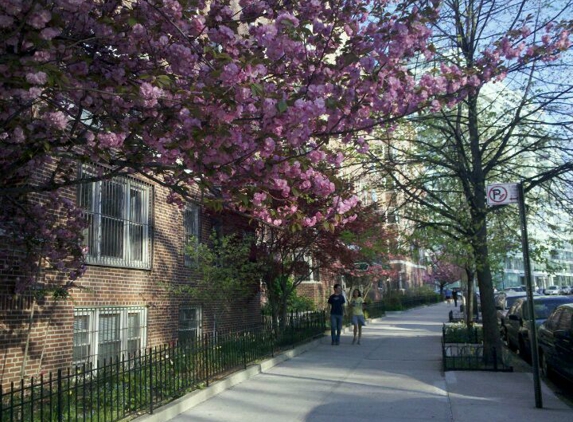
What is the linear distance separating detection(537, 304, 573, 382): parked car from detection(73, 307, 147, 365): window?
270 inches

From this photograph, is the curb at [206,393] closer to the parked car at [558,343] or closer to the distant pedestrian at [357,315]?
the distant pedestrian at [357,315]

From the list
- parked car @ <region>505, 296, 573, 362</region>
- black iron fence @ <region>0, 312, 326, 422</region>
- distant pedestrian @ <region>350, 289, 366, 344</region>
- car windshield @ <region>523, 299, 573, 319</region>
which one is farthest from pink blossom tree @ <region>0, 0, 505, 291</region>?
distant pedestrian @ <region>350, 289, 366, 344</region>

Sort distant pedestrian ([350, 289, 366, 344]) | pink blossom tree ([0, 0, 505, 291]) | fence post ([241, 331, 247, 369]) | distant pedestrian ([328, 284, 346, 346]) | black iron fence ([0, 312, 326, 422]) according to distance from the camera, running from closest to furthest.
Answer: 1. pink blossom tree ([0, 0, 505, 291])
2. black iron fence ([0, 312, 326, 422])
3. fence post ([241, 331, 247, 369])
4. distant pedestrian ([328, 284, 346, 346])
5. distant pedestrian ([350, 289, 366, 344])

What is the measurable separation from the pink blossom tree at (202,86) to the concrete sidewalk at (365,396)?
2.74m

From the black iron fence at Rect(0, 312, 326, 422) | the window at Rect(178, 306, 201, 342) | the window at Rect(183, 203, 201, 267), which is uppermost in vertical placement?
the window at Rect(183, 203, 201, 267)

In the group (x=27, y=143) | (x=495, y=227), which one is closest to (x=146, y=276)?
(x=27, y=143)

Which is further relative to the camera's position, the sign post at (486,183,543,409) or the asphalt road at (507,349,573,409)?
the asphalt road at (507,349,573,409)

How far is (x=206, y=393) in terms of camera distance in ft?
28.0

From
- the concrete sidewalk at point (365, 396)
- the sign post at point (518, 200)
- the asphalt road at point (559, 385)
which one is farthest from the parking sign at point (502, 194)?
the asphalt road at point (559, 385)

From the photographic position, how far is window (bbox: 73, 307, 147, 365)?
10188mm

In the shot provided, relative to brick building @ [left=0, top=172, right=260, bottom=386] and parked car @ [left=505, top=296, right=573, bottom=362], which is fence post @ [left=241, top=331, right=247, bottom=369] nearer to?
brick building @ [left=0, top=172, right=260, bottom=386]

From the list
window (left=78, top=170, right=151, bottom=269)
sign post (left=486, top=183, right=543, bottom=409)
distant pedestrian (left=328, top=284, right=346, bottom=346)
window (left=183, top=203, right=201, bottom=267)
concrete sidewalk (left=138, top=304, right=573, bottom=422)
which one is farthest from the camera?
distant pedestrian (left=328, top=284, right=346, bottom=346)

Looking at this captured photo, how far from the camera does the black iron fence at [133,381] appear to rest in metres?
6.04

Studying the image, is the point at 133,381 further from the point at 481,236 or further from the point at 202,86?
the point at 481,236
